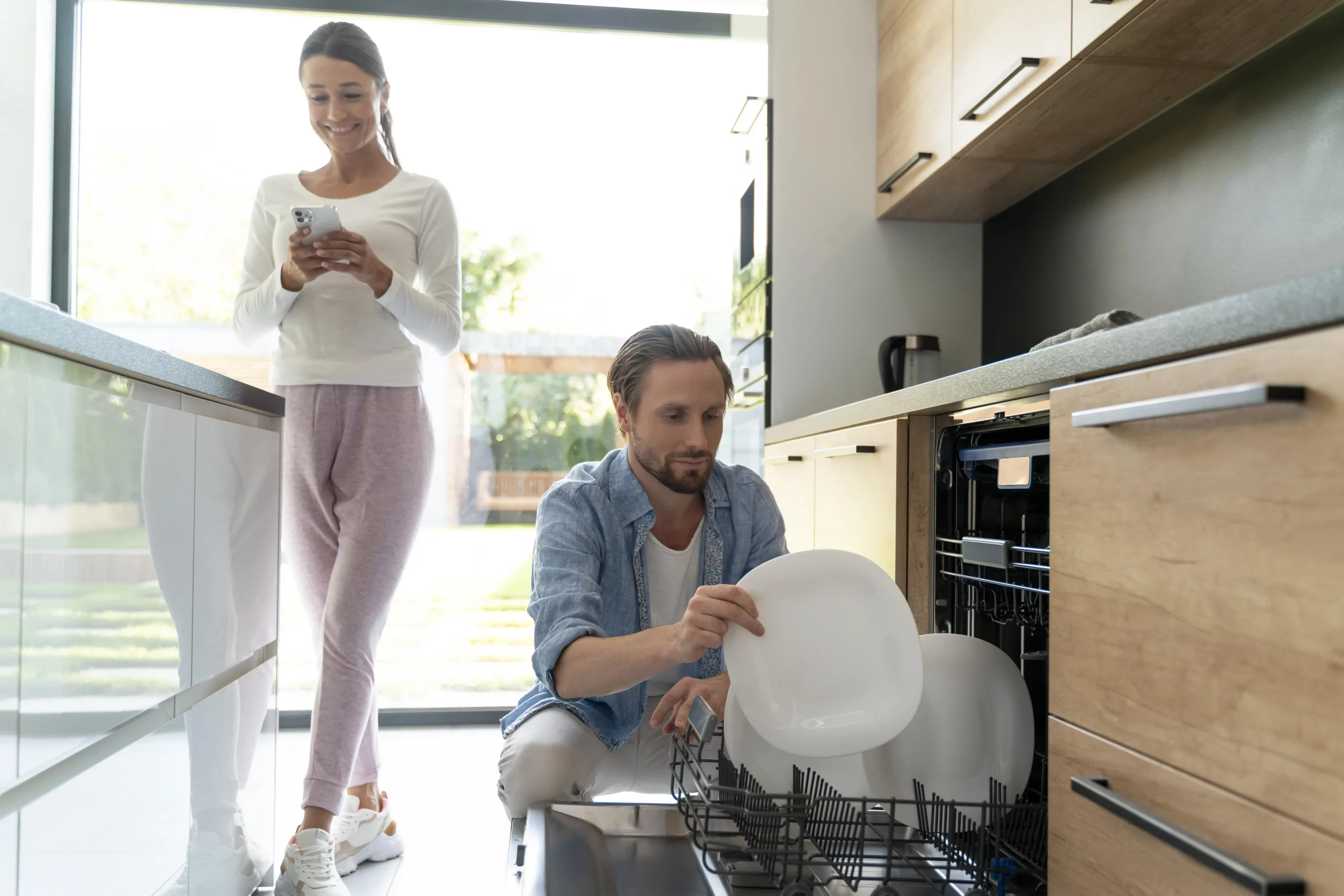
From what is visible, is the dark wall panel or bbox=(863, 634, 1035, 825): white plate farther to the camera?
the dark wall panel

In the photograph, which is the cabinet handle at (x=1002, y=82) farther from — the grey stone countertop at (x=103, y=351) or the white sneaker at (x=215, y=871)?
the white sneaker at (x=215, y=871)

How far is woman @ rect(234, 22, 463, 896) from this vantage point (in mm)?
2033

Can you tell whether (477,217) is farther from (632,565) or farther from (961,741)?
(961,741)

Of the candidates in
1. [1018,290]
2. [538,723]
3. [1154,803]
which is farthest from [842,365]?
[1154,803]

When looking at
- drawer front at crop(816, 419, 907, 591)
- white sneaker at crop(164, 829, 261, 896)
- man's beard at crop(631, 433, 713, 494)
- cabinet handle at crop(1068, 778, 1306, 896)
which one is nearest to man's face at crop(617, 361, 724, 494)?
man's beard at crop(631, 433, 713, 494)

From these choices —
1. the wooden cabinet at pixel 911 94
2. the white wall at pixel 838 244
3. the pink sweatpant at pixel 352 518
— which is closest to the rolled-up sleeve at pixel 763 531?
the pink sweatpant at pixel 352 518

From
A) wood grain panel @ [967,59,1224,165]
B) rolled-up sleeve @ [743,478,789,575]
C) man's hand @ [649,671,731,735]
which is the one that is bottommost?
man's hand @ [649,671,731,735]

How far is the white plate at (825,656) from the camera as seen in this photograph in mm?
1028

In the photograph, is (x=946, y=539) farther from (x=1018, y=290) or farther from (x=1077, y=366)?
(x=1018, y=290)

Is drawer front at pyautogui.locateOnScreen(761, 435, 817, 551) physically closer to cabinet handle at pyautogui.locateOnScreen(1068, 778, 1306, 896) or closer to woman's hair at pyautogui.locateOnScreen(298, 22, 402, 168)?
woman's hair at pyautogui.locateOnScreen(298, 22, 402, 168)

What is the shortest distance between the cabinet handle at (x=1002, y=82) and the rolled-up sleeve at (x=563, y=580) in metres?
1.18

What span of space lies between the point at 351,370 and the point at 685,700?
1260 millimetres

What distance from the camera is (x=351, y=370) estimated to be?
2.13m

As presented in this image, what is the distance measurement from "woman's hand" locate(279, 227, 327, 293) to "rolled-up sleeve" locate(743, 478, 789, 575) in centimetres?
99
